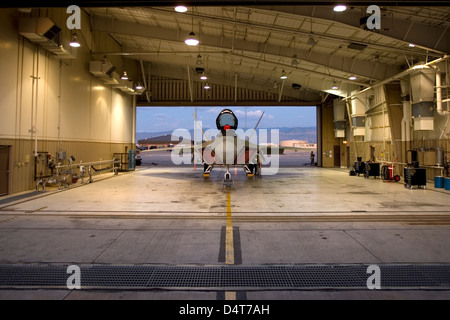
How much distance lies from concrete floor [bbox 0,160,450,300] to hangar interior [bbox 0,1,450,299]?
0.04 metres

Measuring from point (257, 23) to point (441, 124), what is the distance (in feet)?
32.3

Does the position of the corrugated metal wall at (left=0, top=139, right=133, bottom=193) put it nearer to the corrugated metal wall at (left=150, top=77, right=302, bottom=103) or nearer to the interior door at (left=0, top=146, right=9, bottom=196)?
the interior door at (left=0, top=146, right=9, bottom=196)

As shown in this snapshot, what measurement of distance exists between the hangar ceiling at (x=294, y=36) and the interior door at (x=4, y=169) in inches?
274

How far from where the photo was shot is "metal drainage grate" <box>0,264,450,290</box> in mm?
3449

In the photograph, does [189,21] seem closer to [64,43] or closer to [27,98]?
[64,43]

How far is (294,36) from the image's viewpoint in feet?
46.7

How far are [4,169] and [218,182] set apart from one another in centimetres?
883

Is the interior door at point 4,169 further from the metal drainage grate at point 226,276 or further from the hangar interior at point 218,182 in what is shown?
the metal drainage grate at point 226,276

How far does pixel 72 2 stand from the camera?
485cm

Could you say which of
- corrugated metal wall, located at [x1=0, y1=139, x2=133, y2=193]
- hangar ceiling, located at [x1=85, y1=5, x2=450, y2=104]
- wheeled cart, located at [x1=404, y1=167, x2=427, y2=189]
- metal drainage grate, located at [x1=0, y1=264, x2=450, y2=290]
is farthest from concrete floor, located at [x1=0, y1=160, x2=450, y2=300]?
hangar ceiling, located at [x1=85, y1=5, x2=450, y2=104]

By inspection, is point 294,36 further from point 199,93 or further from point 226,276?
point 199,93

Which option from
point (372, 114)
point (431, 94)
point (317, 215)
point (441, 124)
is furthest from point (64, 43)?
point (372, 114)

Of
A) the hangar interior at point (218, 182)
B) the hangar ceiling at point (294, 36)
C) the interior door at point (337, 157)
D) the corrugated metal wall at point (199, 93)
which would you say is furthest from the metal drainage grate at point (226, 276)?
the interior door at point (337, 157)
